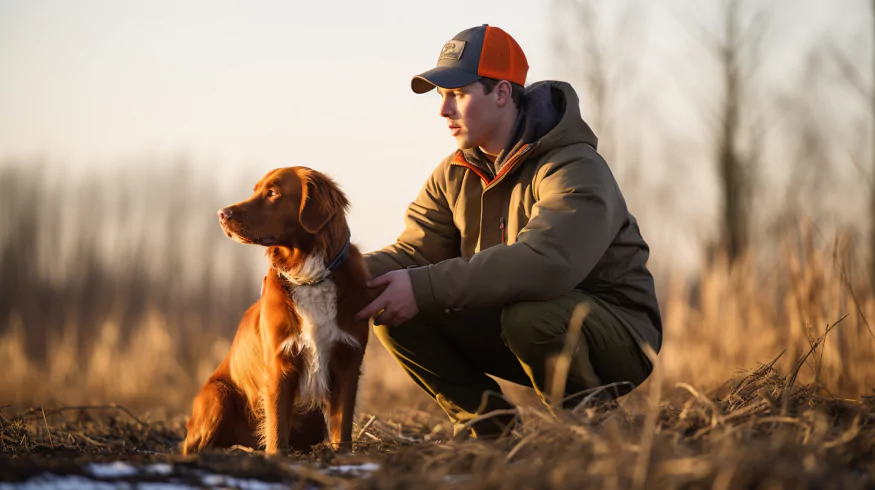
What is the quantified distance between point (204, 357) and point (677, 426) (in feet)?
29.3

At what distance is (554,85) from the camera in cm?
398

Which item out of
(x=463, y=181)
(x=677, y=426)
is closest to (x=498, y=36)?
(x=463, y=181)

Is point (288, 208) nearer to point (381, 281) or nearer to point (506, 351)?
point (381, 281)

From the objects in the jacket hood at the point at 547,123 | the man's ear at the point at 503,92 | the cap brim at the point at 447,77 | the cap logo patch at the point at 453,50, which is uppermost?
the cap logo patch at the point at 453,50

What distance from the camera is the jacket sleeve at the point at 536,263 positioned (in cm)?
319

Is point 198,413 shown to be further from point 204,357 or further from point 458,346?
point 204,357

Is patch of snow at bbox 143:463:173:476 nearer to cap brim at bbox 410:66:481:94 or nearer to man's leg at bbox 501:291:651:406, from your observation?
man's leg at bbox 501:291:651:406

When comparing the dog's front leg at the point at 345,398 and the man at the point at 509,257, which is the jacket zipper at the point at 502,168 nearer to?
the man at the point at 509,257

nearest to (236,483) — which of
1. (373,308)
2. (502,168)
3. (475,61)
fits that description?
(373,308)

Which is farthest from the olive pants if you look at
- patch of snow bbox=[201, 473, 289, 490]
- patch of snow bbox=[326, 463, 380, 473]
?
patch of snow bbox=[201, 473, 289, 490]

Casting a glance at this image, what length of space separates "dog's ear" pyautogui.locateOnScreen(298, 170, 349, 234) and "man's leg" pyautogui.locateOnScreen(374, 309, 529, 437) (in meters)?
0.63

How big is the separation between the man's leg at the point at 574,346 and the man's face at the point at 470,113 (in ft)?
3.01

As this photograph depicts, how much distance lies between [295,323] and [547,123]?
1.57 m

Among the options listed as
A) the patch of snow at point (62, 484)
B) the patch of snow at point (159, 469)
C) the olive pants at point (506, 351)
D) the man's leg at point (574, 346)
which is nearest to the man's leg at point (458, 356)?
the olive pants at point (506, 351)
